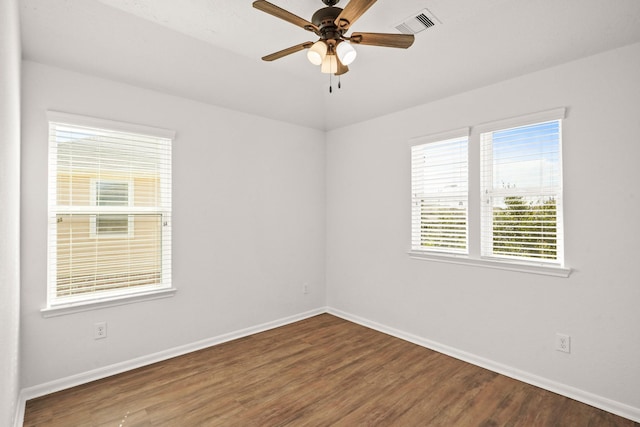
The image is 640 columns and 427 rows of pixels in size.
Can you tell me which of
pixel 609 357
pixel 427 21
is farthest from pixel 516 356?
pixel 427 21

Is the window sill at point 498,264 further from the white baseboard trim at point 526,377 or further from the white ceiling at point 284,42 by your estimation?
the white ceiling at point 284,42

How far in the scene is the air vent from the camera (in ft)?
7.81

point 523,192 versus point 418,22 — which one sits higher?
point 418,22

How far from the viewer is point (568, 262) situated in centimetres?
259

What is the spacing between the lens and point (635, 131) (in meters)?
2.29

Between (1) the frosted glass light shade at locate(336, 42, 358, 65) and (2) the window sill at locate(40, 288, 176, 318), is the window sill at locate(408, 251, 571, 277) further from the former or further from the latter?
(2) the window sill at locate(40, 288, 176, 318)

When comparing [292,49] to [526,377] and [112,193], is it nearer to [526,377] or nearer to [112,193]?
[112,193]

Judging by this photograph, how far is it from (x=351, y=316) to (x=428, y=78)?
9.74ft

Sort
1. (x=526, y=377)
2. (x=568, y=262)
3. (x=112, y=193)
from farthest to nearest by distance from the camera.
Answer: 1. (x=112, y=193)
2. (x=526, y=377)
3. (x=568, y=262)

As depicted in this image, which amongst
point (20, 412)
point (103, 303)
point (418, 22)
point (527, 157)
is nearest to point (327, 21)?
point (418, 22)

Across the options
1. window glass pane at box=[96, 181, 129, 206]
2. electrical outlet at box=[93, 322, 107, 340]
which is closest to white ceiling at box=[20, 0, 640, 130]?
window glass pane at box=[96, 181, 129, 206]

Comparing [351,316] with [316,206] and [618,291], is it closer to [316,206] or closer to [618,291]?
[316,206]

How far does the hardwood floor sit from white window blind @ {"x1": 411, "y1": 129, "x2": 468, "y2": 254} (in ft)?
3.82

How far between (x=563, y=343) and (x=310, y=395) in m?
2.05
